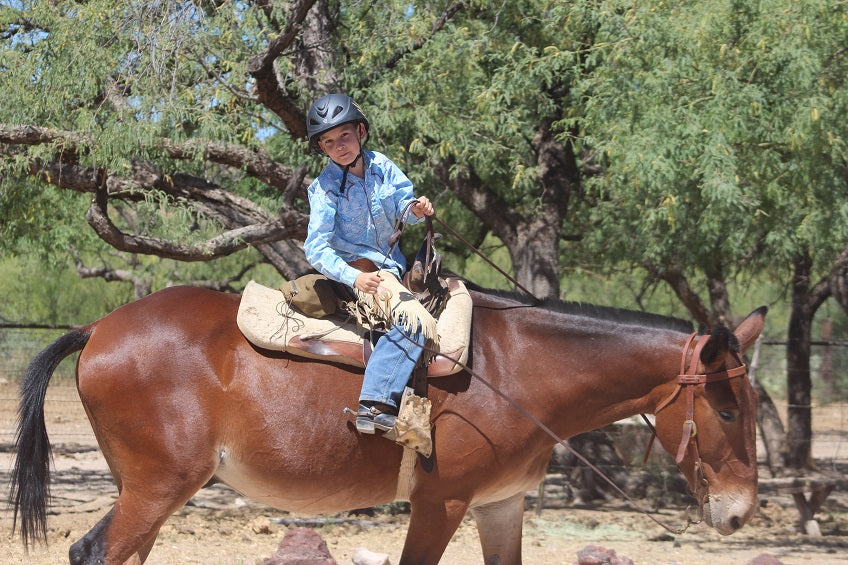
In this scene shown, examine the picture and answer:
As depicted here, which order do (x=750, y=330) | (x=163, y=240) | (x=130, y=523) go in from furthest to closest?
(x=163, y=240) → (x=750, y=330) → (x=130, y=523)

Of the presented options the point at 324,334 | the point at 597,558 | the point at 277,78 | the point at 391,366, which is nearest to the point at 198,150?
the point at 277,78

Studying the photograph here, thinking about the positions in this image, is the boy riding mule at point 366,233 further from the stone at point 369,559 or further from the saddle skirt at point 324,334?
the stone at point 369,559

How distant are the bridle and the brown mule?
0.01 m

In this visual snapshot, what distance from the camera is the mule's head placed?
4.12 metres

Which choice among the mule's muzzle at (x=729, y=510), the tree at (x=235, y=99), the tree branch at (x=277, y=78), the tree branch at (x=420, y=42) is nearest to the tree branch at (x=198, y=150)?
the tree at (x=235, y=99)

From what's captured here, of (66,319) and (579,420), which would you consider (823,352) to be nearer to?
(579,420)

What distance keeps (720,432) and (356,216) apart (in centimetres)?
202

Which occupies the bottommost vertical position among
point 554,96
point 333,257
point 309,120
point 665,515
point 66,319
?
point 665,515

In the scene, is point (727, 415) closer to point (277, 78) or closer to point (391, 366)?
point (391, 366)

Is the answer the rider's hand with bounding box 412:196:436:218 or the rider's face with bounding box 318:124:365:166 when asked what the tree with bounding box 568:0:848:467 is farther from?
the rider's face with bounding box 318:124:365:166

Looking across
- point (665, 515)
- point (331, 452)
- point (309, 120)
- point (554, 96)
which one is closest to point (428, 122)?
point (554, 96)

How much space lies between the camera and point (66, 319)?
1808cm

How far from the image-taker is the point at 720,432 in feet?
13.6

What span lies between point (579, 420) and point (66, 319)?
1595cm
